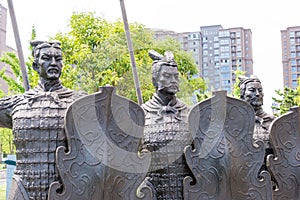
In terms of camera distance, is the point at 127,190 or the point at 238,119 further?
the point at 238,119

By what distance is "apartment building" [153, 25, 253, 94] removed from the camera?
26.2 feet

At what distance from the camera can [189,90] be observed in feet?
32.4

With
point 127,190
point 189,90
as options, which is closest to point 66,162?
point 127,190

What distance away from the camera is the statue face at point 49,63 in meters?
2.77

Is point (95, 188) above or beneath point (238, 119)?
beneath

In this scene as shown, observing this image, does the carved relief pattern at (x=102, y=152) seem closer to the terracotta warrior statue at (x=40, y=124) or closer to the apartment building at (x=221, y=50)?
the terracotta warrior statue at (x=40, y=124)

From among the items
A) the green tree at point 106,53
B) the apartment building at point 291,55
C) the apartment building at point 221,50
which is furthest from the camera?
the apartment building at point 291,55

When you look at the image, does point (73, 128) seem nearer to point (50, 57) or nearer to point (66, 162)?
point (66, 162)

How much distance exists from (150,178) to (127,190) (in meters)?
0.35

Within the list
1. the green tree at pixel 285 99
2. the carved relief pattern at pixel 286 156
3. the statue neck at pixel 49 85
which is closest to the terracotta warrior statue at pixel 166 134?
the statue neck at pixel 49 85

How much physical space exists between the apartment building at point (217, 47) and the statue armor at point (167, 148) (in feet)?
12.0

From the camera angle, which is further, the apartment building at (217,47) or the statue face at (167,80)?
the apartment building at (217,47)

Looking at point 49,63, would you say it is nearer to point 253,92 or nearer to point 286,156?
point 253,92

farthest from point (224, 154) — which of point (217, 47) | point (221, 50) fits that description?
point (221, 50)
